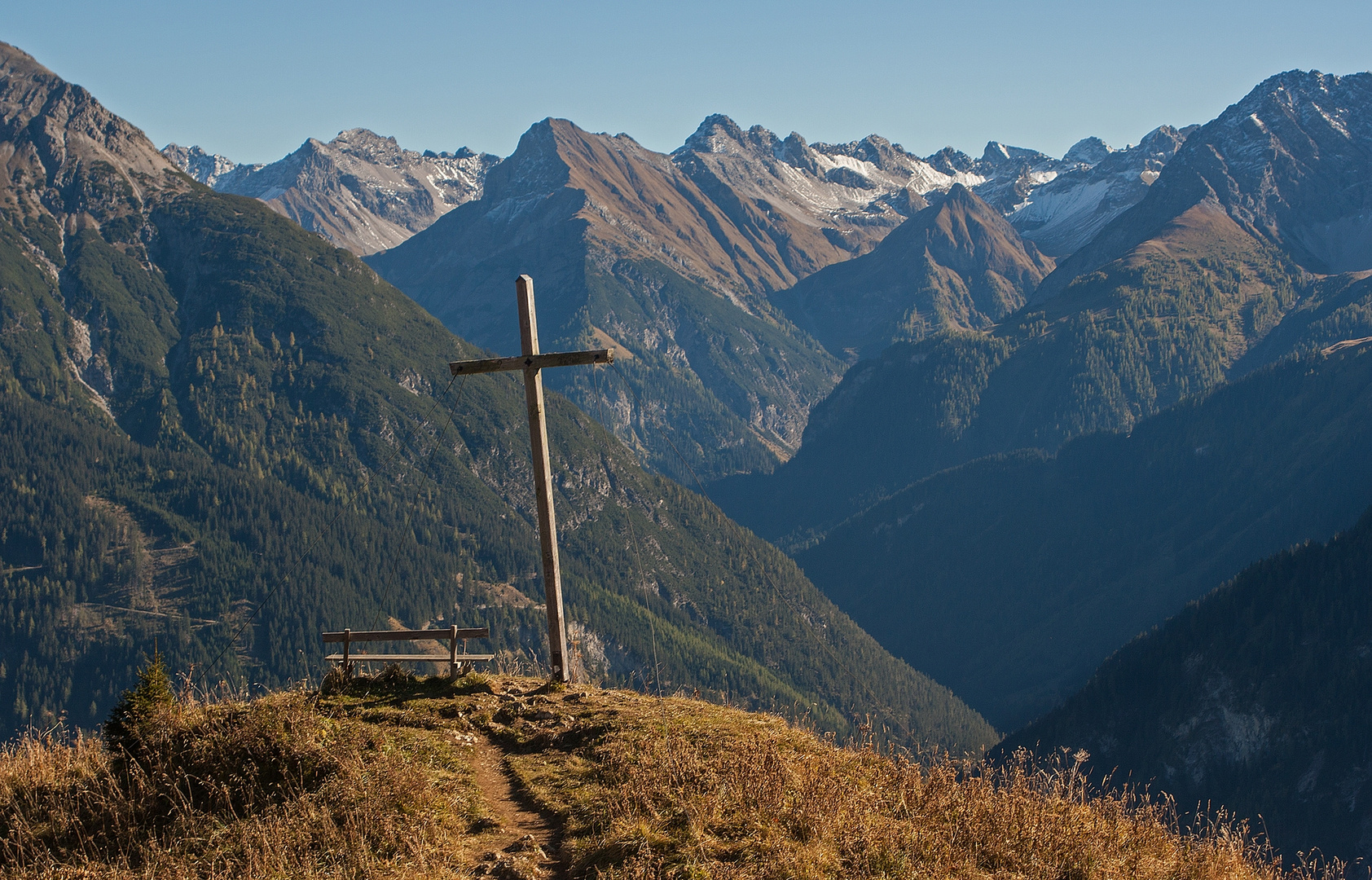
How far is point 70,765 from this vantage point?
57.0 ft

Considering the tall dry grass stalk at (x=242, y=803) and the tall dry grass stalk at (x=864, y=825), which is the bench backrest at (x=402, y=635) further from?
the tall dry grass stalk at (x=864, y=825)

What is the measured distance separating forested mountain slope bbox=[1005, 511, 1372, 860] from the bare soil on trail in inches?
6217

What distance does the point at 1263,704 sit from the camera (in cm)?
16325

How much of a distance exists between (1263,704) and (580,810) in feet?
588

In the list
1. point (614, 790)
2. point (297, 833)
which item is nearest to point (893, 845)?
point (614, 790)

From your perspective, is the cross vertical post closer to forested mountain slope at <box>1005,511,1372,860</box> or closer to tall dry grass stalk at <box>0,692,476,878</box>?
tall dry grass stalk at <box>0,692,476,878</box>

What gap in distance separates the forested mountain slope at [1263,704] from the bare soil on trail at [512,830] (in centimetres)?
15790

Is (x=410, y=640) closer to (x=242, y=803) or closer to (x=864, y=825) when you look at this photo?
(x=242, y=803)

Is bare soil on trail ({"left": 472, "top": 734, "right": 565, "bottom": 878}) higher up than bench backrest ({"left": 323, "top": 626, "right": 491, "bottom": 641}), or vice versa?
bench backrest ({"left": 323, "top": 626, "right": 491, "bottom": 641})

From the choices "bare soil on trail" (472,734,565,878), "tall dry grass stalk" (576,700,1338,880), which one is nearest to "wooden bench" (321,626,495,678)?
"bare soil on trail" (472,734,565,878)

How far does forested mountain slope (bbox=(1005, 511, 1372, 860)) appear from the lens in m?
149

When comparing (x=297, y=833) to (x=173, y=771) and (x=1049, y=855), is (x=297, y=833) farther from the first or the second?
(x=1049, y=855)

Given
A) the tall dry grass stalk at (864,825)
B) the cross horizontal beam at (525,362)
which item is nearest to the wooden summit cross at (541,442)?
the cross horizontal beam at (525,362)

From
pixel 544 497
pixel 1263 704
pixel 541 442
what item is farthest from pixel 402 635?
pixel 1263 704
